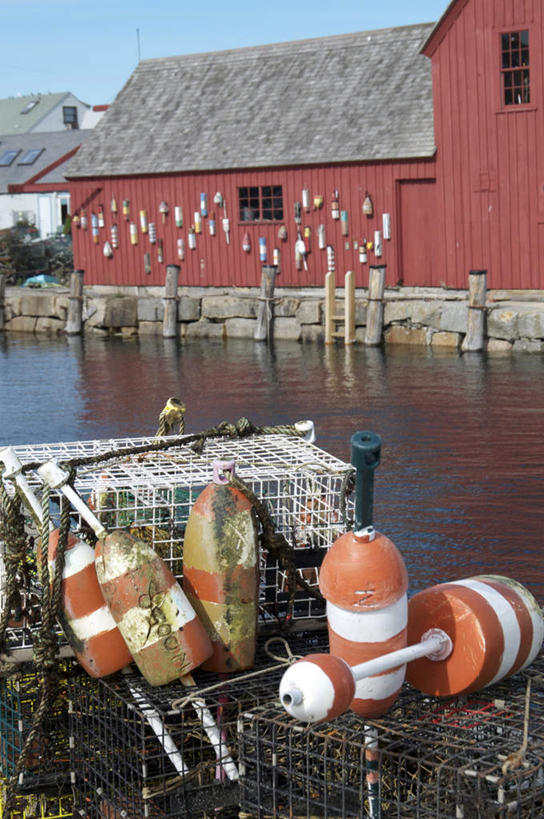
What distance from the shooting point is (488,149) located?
920 inches

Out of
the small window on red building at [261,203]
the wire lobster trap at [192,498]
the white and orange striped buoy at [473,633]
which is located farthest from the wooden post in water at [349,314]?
the white and orange striped buoy at [473,633]

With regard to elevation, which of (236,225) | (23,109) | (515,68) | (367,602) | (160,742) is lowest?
(160,742)

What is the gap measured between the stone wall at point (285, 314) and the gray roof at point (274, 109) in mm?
2692

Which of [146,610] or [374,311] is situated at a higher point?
[374,311]

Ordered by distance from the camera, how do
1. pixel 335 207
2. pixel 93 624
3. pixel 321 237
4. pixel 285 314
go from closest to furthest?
pixel 93 624
pixel 285 314
pixel 335 207
pixel 321 237

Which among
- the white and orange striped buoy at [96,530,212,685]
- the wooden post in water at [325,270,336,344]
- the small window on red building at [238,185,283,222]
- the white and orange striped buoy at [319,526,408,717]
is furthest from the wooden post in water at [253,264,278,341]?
the white and orange striped buoy at [319,526,408,717]

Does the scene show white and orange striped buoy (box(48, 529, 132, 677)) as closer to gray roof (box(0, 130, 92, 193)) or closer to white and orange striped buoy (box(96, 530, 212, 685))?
white and orange striped buoy (box(96, 530, 212, 685))

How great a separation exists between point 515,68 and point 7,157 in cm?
3432

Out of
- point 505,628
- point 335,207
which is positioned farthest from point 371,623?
point 335,207

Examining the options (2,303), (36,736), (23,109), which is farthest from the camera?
(23,109)

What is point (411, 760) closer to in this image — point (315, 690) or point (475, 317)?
point (315, 690)

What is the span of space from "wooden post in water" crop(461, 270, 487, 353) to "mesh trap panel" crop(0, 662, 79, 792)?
55.1ft

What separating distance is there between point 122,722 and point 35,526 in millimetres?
999

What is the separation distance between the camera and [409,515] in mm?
11438
